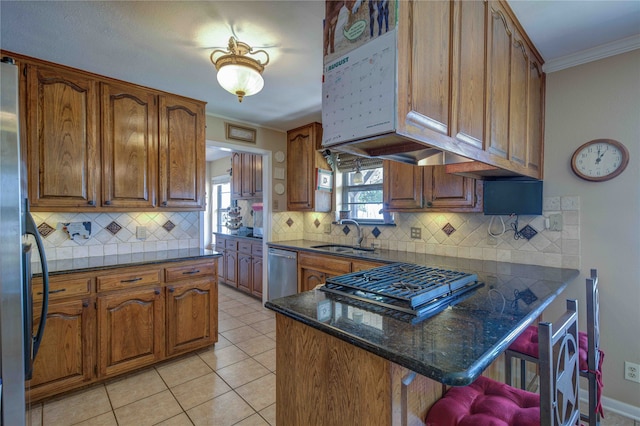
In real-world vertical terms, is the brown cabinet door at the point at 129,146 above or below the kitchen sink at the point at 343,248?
above

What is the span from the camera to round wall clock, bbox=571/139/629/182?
1912 mm

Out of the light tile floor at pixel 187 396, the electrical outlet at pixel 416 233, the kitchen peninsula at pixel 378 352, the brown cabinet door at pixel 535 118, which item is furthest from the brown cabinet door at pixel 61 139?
the brown cabinet door at pixel 535 118

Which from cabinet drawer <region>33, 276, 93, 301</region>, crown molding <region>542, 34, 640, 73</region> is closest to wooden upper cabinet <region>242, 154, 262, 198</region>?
cabinet drawer <region>33, 276, 93, 301</region>

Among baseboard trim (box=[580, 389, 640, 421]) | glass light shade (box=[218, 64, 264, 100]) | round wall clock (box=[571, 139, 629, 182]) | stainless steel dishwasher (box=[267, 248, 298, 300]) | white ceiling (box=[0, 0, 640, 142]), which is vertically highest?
white ceiling (box=[0, 0, 640, 142])

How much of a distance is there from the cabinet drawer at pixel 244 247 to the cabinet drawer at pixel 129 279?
198 cm

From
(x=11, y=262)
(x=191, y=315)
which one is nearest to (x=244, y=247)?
(x=191, y=315)

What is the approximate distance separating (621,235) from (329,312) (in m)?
2.10

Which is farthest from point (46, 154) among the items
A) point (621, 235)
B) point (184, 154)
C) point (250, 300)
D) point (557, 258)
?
point (621, 235)

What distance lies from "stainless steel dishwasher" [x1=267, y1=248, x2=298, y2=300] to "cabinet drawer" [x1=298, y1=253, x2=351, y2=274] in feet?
0.47

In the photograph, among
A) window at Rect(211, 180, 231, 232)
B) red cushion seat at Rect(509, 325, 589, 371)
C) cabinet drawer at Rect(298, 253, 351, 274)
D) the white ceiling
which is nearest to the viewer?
red cushion seat at Rect(509, 325, 589, 371)

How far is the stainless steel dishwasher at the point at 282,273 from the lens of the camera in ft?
11.2

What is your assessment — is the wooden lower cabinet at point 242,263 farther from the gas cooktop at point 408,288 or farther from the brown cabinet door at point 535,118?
the brown cabinet door at point 535,118

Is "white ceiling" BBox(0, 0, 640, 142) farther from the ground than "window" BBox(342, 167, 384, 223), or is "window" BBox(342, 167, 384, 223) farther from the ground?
"white ceiling" BBox(0, 0, 640, 142)

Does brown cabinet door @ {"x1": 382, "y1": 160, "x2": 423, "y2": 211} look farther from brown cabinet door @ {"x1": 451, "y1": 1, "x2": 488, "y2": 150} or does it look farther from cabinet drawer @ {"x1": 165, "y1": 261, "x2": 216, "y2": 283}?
cabinet drawer @ {"x1": 165, "y1": 261, "x2": 216, "y2": 283}
